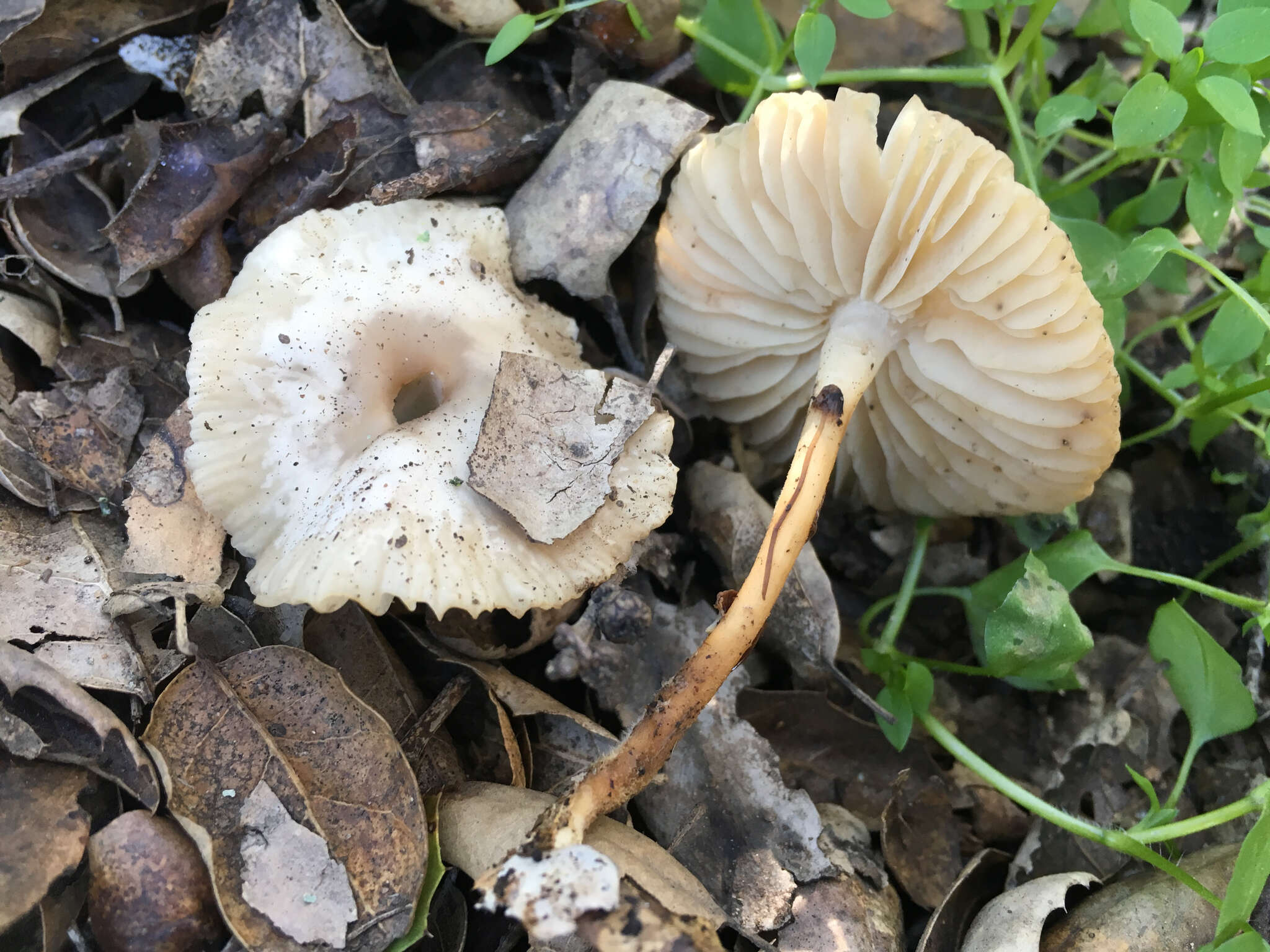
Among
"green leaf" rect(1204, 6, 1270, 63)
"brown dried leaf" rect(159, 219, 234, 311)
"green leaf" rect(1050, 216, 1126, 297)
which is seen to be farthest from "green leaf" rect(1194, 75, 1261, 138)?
"brown dried leaf" rect(159, 219, 234, 311)

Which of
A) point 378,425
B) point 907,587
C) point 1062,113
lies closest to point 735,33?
point 1062,113

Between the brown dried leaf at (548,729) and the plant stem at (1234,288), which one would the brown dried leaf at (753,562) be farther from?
the plant stem at (1234,288)

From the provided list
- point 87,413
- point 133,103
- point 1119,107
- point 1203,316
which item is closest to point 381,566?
point 87,413

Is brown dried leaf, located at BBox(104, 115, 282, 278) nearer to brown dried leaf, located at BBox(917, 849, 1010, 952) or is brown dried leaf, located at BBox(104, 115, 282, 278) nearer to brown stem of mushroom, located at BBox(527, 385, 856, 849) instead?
brown stem of mushroom, located at BBox(527, 385, 856, 849)

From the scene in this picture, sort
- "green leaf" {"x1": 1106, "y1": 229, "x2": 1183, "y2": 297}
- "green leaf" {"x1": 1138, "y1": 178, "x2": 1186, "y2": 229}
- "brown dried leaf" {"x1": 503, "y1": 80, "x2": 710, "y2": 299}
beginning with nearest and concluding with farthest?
"green leaf" {"x1": 1106, "y1": 229, "x2": 1183, "y2": 297}
"brown dried leaf" {"x1": 503, "y1": 80, "x2": 710, "y2": 299}
"green leaf" {"x1": 1138, "y1": 178, "x2": 1186, "y2": 229}

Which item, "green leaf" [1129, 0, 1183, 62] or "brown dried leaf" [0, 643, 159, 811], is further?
"green leaf" [1129, 0, 1183, 62]

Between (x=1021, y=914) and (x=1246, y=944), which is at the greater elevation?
(x=1246, y=944)

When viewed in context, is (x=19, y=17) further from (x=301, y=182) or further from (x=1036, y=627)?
(x=1036, y=627)
